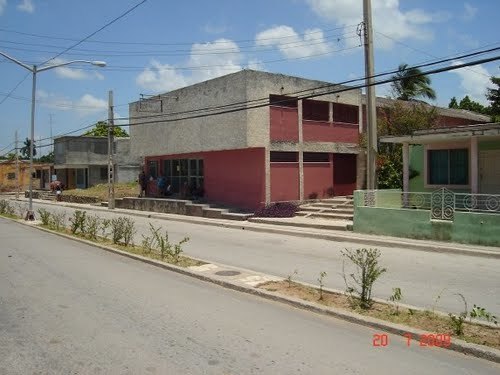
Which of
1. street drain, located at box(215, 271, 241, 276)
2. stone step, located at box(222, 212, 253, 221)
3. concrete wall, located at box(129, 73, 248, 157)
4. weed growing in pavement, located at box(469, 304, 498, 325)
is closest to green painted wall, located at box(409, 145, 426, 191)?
stone step, located at box(222, 212, 253, 221)

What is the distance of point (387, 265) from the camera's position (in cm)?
1140

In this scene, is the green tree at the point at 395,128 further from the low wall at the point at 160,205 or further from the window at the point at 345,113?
the low wall at the point at 160,205

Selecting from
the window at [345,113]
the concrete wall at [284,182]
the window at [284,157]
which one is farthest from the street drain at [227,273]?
the window at [345,113]

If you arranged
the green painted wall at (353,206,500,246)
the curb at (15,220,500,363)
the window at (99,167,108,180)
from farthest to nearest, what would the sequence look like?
the window at (99,167,108,180) < the green painted wall at (353,206,500,246) < the curb at (15,220,500,363)

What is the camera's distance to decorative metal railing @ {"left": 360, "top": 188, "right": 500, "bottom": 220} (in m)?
14.4

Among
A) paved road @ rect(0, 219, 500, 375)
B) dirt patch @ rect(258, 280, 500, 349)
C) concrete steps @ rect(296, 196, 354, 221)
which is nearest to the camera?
paved road @ rect(0, 219, 500, 375)

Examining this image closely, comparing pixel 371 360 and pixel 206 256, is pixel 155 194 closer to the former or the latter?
pixel 206 256

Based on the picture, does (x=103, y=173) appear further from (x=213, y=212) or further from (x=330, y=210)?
(x=330, y=210)

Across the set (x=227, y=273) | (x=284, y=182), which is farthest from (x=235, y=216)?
(x=227, y=273)

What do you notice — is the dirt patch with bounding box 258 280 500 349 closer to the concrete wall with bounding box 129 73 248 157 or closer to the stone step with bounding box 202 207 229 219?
the concrete wall with bounding box 129 73 248 157

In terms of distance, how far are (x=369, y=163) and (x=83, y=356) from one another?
13914mm

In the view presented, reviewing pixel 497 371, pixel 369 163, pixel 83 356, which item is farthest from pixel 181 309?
pixel 369 163

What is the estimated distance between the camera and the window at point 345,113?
2658 centimetres
